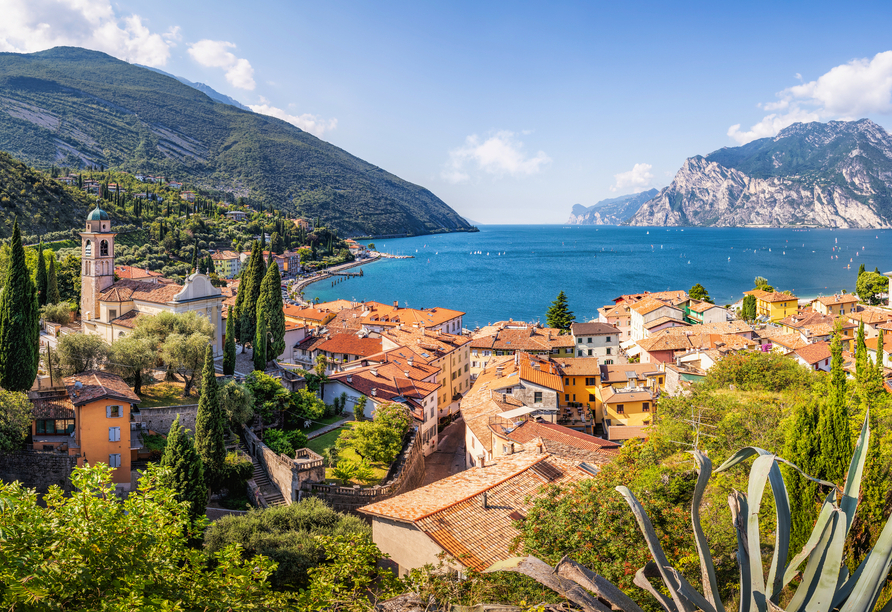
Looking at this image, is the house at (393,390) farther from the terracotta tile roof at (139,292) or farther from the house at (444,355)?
the terracotta tile roof at (139,292)

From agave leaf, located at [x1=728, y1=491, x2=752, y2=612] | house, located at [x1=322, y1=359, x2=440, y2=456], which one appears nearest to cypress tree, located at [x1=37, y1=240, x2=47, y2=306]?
house, located at [x1=322, y1=359, x2=440, y2=456]

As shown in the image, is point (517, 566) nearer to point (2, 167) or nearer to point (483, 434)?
point (483, 434)

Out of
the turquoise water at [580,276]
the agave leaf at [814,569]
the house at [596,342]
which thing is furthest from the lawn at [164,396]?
the turquoise water at [580,276]

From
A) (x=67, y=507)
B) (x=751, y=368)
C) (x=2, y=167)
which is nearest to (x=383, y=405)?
(x=751, y=368)

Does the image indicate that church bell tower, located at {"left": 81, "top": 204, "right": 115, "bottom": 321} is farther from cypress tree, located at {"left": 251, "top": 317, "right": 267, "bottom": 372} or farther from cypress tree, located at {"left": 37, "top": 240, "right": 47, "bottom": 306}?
cypress tree, located at {"left": 251, "top": 317, "right": 267, "bottom": 372}

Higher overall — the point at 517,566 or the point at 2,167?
the point at 2,167

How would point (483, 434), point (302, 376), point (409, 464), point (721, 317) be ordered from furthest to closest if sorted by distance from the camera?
point (721, 317)
point (302, 376)
point (483, 434)
point (409, 464)
